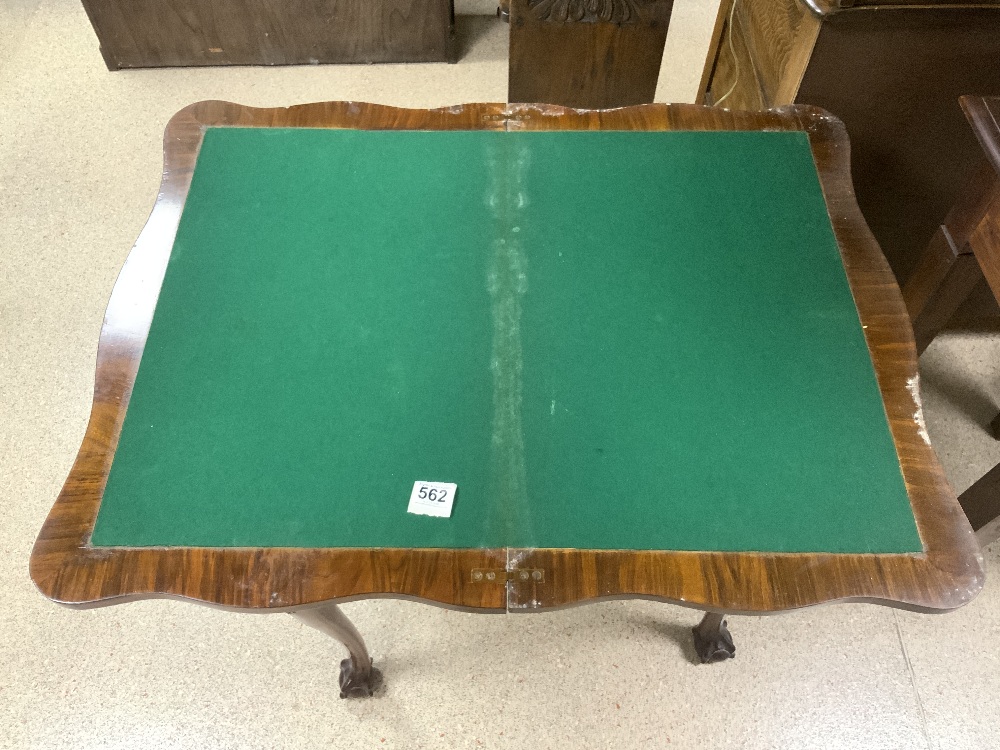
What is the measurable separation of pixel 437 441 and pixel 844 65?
3.83ft

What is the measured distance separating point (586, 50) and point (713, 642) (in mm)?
1623

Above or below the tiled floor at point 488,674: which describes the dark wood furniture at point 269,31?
above

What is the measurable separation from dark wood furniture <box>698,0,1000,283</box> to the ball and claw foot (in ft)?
4.98

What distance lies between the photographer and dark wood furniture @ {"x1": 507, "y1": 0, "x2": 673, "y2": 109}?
6.56ft

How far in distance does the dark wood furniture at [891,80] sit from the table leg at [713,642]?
3.58 ft

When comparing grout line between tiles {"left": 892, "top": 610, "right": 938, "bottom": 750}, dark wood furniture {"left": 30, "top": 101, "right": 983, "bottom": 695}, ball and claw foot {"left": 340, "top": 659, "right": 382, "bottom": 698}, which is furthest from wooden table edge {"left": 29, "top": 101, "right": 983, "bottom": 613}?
grout line between tiles {"left": 892, "top": 610, "right": 938, "bottom": 750}

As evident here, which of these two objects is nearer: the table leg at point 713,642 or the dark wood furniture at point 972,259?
the dark wood furniture at point 972,259

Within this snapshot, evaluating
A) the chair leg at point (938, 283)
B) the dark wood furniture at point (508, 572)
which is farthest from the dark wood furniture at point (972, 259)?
the dark wood furniture at point (508, 572)

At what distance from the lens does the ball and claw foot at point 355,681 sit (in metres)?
1.49

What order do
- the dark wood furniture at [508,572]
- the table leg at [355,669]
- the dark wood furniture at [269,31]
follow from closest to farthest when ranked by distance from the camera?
the dark wood furniture at [508,572] → the table leg at [355,669] → the dark wood furniture at [269,31]

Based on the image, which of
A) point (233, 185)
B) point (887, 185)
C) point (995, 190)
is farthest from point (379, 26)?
point (995, 190)

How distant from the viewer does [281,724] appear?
1494 millimetres

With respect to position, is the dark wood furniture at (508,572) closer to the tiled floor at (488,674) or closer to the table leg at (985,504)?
the table leg at (985,504)

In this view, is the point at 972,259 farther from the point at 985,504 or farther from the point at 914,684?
the point at 914,684
